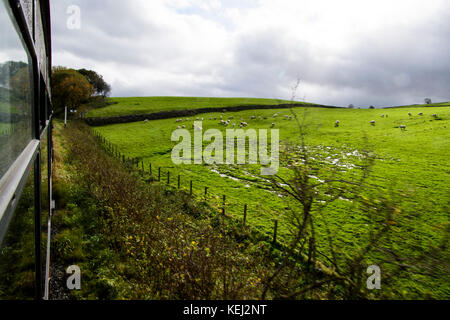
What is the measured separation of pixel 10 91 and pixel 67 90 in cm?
6019

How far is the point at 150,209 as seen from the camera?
363 inches

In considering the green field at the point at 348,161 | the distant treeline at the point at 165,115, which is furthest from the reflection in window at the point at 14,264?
the distant treeline at the point at 165,115

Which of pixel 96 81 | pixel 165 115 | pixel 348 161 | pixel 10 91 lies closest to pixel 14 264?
pixel 10 91

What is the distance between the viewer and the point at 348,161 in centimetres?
2325

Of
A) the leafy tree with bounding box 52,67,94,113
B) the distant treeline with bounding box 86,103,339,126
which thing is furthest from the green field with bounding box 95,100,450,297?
the leafy tree with bounding box 52,67,94,113

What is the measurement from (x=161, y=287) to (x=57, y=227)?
4.92 metres

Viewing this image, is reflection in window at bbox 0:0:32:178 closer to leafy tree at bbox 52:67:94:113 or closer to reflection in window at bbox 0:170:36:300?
reflection in window at bbox 0:170:36:300

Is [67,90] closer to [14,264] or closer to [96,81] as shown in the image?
[96,81]

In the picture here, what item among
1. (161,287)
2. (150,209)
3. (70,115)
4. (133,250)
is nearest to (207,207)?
(150,209)

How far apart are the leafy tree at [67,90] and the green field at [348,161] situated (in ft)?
40.8

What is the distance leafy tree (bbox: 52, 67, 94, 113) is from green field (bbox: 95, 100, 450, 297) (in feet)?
40.8

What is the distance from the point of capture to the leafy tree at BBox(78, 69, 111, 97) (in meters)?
75.5

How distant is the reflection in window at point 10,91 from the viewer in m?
1.14

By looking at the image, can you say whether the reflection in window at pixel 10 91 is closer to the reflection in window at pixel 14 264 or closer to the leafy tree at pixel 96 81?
the reflection in window at pixel 14 264
